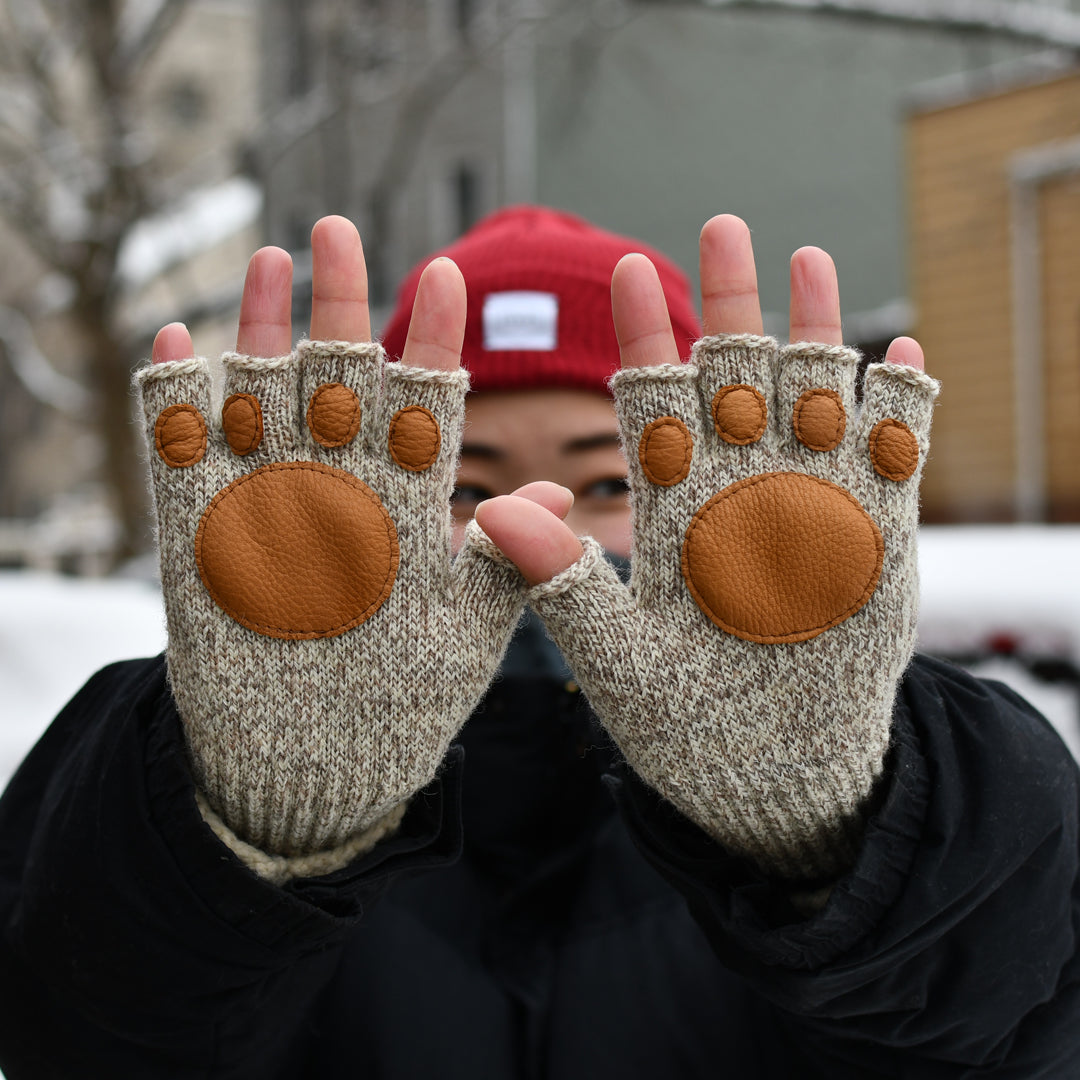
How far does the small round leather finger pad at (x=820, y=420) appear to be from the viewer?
2.96 ft

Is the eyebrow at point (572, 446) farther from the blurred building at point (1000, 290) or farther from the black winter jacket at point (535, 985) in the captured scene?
the blurred building at point (1000, 290)

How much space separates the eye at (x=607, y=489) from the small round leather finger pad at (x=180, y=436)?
642 mm

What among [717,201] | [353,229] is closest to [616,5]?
[717,201]

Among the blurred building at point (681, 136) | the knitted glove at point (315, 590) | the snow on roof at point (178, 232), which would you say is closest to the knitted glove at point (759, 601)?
the knitted glove at point (315, 590)

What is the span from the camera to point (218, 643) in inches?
34.6

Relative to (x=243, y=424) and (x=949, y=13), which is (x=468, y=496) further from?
(x=949, y=13)

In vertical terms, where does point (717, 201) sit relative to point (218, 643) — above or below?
above

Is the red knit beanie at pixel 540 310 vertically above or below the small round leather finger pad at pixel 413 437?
above

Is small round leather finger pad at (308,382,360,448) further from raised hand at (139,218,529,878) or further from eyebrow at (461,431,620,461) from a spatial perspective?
eyebrow at (461,431,620,461)

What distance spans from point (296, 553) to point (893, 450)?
563 millimetres

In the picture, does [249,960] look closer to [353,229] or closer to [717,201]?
[353,229]

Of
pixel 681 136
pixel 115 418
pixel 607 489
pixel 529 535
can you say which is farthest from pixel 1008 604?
pixel 681 136

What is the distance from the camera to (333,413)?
901 millimetres

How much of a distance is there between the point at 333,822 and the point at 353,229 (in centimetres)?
56
